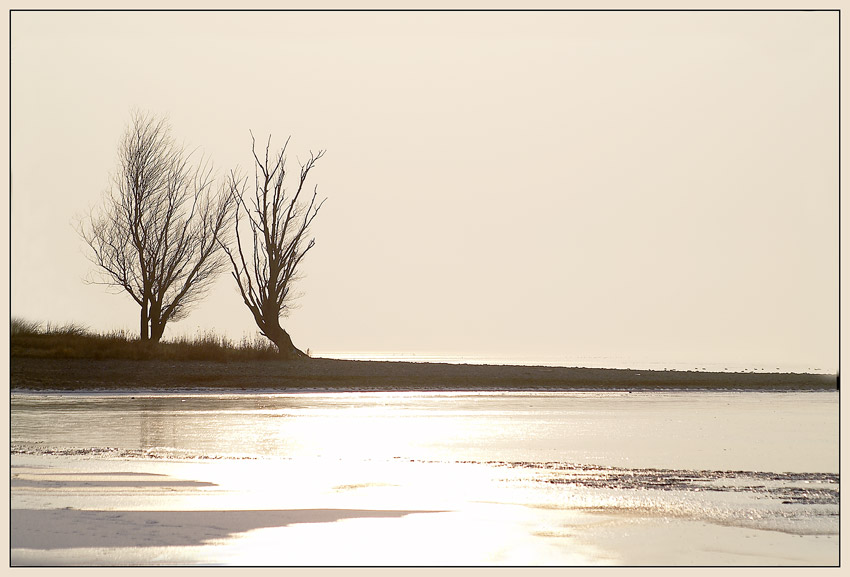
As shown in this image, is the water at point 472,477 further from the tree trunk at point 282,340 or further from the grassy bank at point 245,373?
the tree trunk at point 282,340

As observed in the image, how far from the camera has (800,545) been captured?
22.4 ft

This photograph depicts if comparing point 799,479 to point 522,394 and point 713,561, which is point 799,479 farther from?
point 522,394

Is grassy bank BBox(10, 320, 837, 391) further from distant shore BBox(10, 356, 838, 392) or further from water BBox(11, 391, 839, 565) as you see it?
water BBox(11, 391, 839, 565)

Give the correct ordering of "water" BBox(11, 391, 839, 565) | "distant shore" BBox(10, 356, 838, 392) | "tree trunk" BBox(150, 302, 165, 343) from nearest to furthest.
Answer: "water" BBox(11, 391, 839, 565)
"distant shore" BBox(10, 356, 838, 392)
"tree trunk" BBox(150, 302, 165, 343)

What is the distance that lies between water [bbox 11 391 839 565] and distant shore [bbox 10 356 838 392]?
772 centimetres

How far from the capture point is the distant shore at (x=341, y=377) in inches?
988

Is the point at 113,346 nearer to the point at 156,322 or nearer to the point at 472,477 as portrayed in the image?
the point at 156,322

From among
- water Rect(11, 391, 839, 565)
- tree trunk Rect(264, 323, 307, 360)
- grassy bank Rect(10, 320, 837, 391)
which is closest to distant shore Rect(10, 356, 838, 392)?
grassy bank Rect(10, 320, 837, 391)

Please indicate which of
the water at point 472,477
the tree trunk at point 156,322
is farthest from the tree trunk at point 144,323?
the water at point 472,477

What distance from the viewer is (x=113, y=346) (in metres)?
29.6

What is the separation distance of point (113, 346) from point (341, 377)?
22.7 ft

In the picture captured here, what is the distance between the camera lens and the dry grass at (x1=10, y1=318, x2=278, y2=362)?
2867 centimetres

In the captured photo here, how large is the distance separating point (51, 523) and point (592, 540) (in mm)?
3679

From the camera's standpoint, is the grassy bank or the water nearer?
the water
